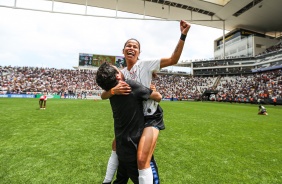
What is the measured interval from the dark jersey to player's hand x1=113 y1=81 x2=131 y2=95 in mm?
73

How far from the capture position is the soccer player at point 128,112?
1.90 meters

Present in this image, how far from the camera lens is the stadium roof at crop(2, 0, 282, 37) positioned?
27812 millimetres

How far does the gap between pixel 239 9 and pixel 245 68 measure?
73.4 ft

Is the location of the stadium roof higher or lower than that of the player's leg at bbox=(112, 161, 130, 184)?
higher

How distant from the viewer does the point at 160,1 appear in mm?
27672

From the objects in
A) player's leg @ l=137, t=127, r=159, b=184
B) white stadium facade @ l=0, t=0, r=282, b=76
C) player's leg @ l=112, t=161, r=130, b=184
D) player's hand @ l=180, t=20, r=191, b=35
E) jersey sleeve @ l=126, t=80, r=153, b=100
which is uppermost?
white stadium facade @ l=0, t=0, r=282, b=76

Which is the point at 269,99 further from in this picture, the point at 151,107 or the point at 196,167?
the point at 151,107

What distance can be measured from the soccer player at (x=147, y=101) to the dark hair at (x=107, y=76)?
0.29 ft

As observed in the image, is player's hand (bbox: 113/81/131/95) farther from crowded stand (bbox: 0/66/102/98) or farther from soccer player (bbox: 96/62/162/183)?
crowded stand (bbox: 0/66/102/98)

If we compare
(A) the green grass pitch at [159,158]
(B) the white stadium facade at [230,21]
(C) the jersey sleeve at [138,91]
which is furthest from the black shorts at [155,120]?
(B) the white stadium facade at [230,21]

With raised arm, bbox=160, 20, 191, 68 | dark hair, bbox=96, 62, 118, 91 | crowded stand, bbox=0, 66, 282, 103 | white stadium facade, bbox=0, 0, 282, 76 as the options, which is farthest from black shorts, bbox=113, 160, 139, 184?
crowded stand, bbox=0, 66, 282, 103

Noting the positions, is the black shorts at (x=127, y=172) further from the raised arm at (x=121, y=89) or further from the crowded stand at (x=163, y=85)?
the crowded stand at (x=163, y=85)

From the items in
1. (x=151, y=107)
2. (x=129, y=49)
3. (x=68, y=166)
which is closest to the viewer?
(x=151, y=107)

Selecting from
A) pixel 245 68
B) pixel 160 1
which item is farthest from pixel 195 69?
pixel 160 1
